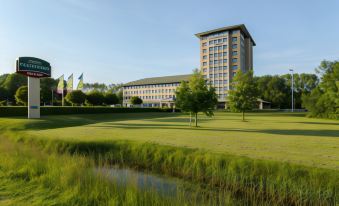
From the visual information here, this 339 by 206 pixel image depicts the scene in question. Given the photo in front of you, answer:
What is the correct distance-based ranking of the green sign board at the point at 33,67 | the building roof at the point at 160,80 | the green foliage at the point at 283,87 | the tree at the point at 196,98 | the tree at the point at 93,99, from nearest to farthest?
the tree at the point at 196,98 < the green sign board at the point at 33,67 < the tree at the point at 93,99 < the green foliage at the point at 283,87 < the building roof at the point at 160,80

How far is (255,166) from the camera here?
7.43m

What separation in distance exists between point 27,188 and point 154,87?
10865 cm

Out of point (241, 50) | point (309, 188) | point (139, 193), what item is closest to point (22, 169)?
point (139, 193)

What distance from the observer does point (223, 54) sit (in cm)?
9088

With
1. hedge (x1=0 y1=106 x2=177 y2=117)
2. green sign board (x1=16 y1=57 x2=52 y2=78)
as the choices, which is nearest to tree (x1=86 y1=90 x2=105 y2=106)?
hedge (x1=0 y1=106 x2=177 y2=117)

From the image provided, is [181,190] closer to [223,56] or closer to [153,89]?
[223,56]

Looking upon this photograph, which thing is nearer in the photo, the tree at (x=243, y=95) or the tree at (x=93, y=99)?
the tree at (x=243, y=95)

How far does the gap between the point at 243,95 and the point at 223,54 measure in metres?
60.9

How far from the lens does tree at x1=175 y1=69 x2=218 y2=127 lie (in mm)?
22188

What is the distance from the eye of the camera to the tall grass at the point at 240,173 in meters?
5.93

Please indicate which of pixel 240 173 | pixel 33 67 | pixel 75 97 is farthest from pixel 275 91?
pixel 240 173

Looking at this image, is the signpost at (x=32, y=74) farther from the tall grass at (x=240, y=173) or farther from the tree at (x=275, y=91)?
the tree at (x=275, y=91)

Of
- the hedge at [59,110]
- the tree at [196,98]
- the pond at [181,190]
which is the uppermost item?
the tree at [196,98]

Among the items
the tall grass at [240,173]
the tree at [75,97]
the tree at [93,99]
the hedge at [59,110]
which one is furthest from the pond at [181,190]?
the tree at [93,99]
